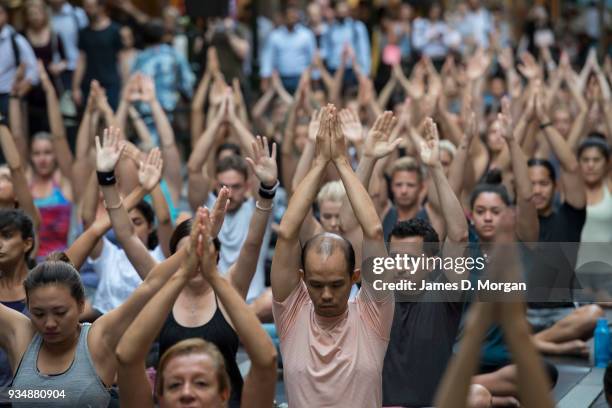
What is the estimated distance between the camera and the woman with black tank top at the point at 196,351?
163 inches

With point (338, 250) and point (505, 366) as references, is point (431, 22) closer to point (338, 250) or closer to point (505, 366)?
point (505, 366)

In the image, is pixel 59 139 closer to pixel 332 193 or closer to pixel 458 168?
pixel 332 193

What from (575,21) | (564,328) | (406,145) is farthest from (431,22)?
(564,328)

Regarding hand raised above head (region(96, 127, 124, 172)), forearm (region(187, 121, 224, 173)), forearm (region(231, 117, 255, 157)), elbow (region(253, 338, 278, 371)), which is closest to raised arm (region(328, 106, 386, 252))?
elbow (region(253, 338, 278, 371))

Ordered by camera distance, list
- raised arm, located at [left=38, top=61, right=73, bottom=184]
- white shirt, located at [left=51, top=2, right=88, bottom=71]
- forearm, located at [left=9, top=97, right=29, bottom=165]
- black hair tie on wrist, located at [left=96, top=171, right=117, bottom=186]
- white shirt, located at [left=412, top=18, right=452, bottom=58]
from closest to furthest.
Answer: black hair tie on wrist, located at [left=96, top=171, right=117, bottom=186] → raised arm, located at [left=38, top=61, right=73, bottom=184] → forearm, located at [left=9, top=97, right=29, bottom=165] → white shirt, located at [left=51, top=2, right=88, bottom=71] → white shirt, located at [left=412, top=18, right=452, bottom=58]

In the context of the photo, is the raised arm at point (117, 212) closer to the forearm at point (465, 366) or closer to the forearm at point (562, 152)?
the forearm at point (562, 152)

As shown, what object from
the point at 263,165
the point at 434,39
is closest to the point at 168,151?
the point at 263,165

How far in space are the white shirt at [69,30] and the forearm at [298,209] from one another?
9.29 metres

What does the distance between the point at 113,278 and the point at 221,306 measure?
1.90 meters

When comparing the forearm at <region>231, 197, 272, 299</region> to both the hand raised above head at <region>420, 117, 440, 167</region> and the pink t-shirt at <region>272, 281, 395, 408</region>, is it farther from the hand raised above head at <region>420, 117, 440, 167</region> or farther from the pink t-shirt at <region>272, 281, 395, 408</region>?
the hand raised above head at <region>420, 117, 440, 167</region>

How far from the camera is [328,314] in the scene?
17.0 feet

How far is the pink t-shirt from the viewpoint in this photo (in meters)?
5.11

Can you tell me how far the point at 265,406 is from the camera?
4.42m

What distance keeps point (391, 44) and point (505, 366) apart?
11.1 meters
